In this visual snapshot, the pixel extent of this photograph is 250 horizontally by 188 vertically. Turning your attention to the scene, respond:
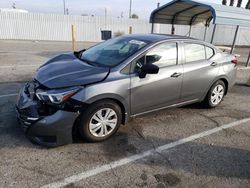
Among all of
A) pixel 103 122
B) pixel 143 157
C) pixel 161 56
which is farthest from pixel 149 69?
pixel 143 157

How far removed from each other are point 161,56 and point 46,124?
2177 mm

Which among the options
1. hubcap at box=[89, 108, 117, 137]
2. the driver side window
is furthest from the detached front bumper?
the driver side window

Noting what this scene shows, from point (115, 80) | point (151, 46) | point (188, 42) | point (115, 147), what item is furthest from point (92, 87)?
point (188, 42)

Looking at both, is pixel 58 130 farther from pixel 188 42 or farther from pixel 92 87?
pixel 188 42

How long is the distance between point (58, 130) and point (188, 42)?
2858 mm

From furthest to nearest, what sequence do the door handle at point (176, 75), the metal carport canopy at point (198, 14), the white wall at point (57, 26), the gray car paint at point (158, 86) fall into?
the white wall at point (57, 26)
the metal carport canopy at point (198, 14)
the door handle at point (176, 75)
the gray car paint at point (158, 86)

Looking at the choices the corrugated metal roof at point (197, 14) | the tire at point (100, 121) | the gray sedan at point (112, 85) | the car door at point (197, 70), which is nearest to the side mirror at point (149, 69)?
the gray sedan at point (112, 85)

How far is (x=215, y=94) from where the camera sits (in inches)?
194

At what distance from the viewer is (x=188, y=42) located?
427 centimetres

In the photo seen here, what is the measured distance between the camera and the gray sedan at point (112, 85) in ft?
9.98

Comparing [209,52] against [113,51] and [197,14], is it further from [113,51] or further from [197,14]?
[197,14]

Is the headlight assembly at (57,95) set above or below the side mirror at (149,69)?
below

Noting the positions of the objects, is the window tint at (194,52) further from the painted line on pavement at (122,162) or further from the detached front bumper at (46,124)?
the detached front bumper at (46,124)

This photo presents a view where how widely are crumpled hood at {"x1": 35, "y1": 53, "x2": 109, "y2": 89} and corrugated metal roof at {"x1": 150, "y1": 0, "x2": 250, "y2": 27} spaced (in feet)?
19.5
